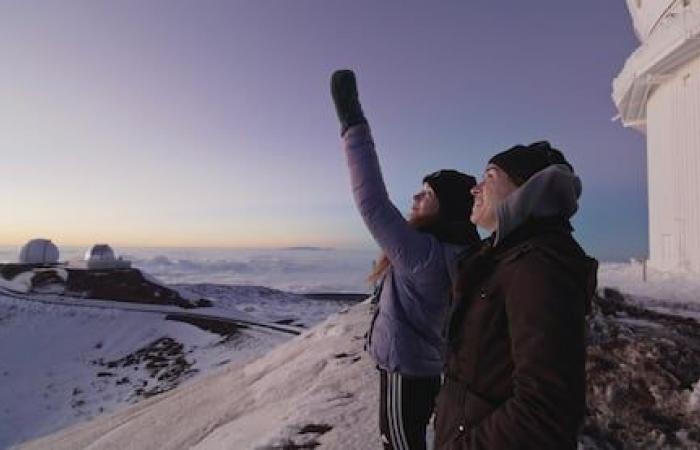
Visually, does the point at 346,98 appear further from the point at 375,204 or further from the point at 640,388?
the point at 640,388

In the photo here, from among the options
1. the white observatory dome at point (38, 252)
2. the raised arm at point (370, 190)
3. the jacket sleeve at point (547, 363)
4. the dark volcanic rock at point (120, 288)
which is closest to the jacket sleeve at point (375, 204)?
the raised arm at point (370, 190)

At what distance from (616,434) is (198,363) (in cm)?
1644

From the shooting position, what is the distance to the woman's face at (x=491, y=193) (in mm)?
2068

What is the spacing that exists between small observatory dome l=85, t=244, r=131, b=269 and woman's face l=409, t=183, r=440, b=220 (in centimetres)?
3796

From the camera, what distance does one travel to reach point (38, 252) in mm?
44344

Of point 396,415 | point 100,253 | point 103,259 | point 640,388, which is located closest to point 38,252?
point 100,253

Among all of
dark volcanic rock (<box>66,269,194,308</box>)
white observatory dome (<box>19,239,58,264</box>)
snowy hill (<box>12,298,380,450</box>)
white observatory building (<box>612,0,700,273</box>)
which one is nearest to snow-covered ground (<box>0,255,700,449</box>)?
snowy hill (<box>12,298,380,450</box>)

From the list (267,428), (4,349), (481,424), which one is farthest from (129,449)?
(4,349)

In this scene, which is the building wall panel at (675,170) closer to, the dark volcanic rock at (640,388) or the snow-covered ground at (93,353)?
the dark volcanic rock at (640,388)

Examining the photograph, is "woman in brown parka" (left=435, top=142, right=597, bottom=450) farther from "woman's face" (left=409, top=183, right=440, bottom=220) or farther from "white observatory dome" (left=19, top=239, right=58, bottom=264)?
"white observatory dome" (left=19, top=239, right=58, bottom=264)

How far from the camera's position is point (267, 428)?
571 cm

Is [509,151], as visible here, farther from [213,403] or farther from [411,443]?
[213,403]

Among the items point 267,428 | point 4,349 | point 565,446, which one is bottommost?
point 4,349

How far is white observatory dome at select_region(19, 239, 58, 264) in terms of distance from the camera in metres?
44.0
